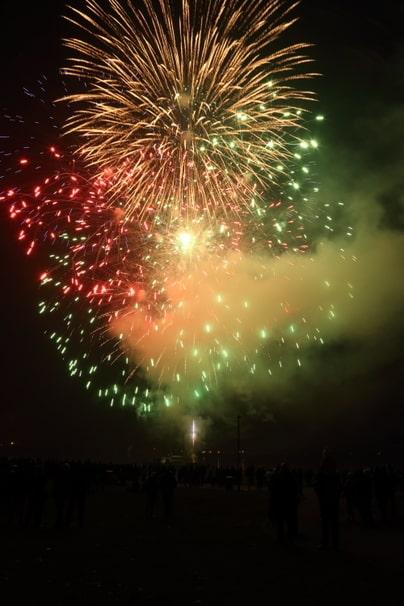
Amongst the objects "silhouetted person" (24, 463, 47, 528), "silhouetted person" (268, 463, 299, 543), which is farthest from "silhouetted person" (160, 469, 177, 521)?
"silhouetted person" (268, 463, 299, 543)

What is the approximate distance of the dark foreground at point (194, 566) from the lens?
7336 mm

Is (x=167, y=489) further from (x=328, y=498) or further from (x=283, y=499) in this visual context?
(x=328, y=498)

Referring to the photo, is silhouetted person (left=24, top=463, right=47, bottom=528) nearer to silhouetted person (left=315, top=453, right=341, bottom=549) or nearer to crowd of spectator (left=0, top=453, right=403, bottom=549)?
crowd of spectator (left=0, top=453, right=403, bottom=549)

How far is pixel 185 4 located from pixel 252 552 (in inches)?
587

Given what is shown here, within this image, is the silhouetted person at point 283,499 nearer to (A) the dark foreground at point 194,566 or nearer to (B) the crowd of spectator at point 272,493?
(B) the crowd of spectator at point 272,493

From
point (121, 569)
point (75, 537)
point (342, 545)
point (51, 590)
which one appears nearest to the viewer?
point (51, 590)

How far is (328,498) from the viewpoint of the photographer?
36.2 feet

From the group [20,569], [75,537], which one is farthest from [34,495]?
[20,569]

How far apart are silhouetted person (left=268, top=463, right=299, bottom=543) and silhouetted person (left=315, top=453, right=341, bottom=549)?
32.4 inches

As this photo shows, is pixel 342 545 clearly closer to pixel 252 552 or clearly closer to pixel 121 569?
pixel 252 552

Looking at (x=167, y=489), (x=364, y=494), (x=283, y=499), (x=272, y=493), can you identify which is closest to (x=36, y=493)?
(x=167, y=489)

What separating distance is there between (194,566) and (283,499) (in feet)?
9.80

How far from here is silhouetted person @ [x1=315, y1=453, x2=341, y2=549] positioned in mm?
10945

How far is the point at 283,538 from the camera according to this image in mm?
12117
